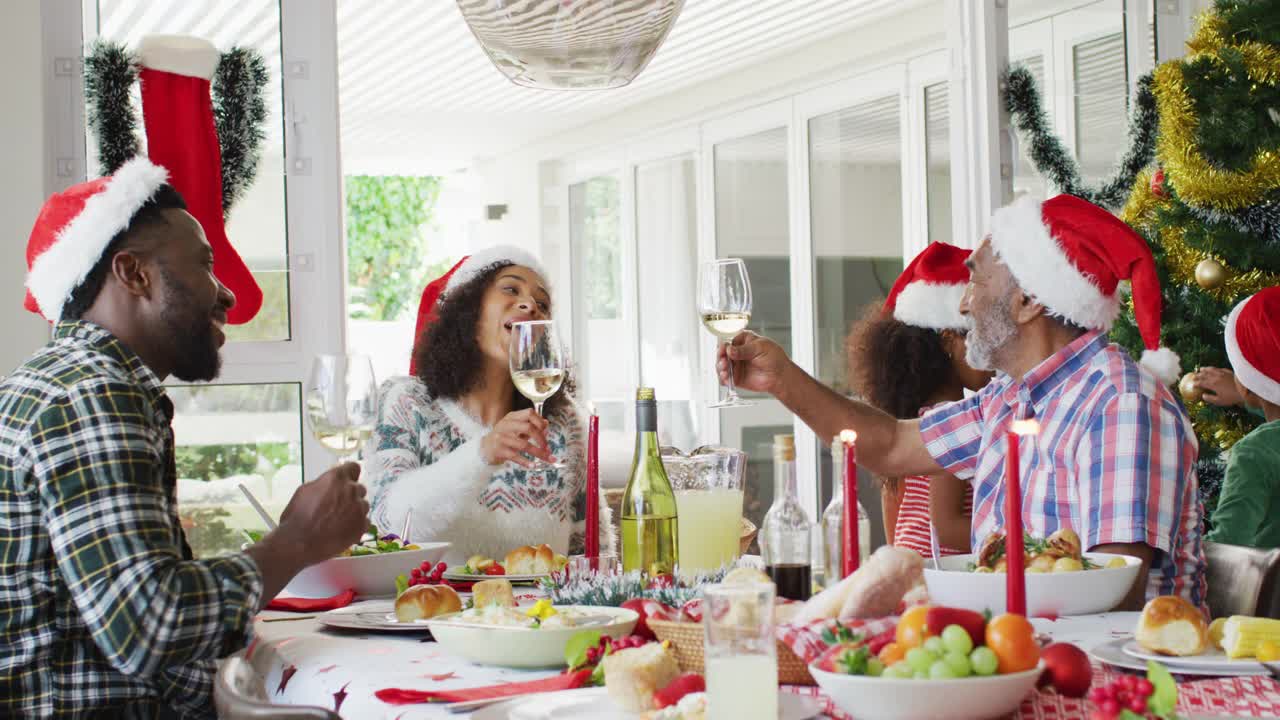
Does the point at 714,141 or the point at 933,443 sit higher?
the point at 714,141

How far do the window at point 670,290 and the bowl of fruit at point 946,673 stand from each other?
6.76 metres

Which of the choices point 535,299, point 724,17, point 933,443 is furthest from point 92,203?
point 724,17

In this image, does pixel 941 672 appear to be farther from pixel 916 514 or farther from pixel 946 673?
pixel 916 514

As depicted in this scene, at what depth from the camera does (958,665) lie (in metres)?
0.95

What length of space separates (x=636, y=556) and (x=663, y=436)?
5.79 m

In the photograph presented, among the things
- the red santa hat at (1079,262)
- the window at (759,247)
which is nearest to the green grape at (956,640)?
the red santa hat at (1079,262)

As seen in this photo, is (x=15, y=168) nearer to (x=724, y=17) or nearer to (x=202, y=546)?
(x=202, y=546)

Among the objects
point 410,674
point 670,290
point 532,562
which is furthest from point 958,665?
point 670,290

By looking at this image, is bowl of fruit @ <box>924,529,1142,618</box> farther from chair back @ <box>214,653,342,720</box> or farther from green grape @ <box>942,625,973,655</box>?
chair back @ <box>214,653,342,720</box>

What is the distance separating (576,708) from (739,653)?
0.21 meters

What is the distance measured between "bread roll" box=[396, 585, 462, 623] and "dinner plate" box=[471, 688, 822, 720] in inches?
17.0

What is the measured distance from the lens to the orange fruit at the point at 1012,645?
95cm

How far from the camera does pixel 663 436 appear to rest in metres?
7.59

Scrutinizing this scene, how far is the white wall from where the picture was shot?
319 centimetres
